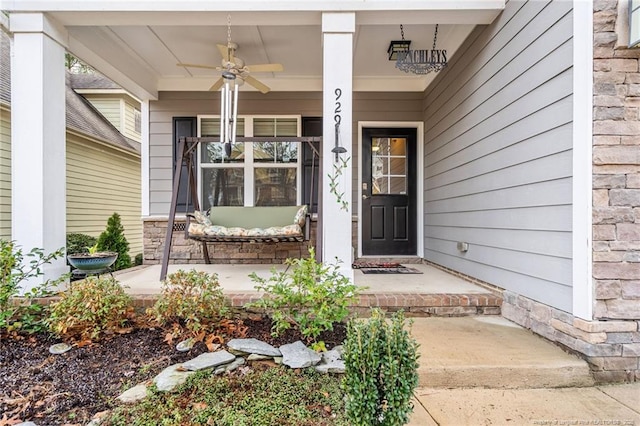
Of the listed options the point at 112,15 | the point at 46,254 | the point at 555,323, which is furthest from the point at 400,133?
the point at 46,254

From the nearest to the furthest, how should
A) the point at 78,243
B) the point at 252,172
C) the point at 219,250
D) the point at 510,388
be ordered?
the point at 510,388 < the point at 219,250 < the point at 252,172 < the point at 78,243

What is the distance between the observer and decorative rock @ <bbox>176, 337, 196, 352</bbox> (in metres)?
2.03

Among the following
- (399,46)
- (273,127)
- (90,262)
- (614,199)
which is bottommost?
(90,262)

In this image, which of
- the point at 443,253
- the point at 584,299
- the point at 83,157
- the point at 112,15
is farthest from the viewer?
the point at 83,157

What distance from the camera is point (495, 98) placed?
282cm

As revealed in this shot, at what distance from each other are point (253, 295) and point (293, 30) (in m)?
2.71

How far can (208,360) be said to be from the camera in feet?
6.05

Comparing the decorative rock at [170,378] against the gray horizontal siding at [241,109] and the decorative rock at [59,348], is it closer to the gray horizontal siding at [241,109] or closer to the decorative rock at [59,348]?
the decorative rock at [59,348]

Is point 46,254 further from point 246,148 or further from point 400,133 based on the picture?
point 400,133

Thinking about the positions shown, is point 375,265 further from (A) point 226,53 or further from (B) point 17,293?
(B) point 17,293

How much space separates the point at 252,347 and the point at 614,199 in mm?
2292

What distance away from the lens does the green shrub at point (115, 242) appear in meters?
5.79

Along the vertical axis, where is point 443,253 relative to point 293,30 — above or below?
below

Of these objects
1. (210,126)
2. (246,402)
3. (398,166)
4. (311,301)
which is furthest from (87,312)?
(398,166)
